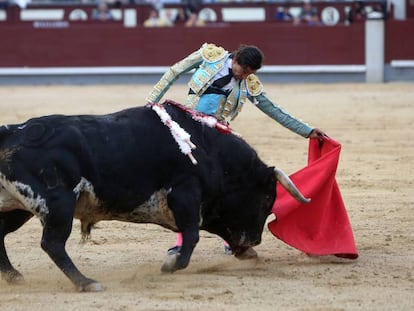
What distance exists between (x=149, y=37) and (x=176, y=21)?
539 mm

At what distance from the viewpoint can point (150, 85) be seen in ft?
49.7

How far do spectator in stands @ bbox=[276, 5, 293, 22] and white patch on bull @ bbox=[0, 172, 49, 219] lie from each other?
11.6 metres

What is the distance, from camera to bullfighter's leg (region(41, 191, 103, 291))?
404 cm

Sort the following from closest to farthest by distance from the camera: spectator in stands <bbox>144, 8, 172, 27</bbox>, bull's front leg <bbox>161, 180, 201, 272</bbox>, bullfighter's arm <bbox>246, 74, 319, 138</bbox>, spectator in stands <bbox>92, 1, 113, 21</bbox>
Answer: bull's front leg <bbox>161, 180, 201, 272</bbox> < bullfighter's arm <bbox>246, 74, 319, 138</bbox> < spectator in stands <bbox>144, 8, 172, 27</bbox> < spectator in stands <bbox>92, 1, 113, 21</bbox>

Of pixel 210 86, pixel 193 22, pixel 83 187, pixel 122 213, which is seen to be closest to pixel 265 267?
pixel 122 213

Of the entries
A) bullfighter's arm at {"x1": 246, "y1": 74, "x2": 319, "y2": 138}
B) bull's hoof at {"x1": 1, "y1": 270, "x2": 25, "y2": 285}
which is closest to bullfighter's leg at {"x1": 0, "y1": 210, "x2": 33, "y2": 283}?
bull's hoof at {"x1": 1, "y1": 270, "x2": 25, "y2": 285}

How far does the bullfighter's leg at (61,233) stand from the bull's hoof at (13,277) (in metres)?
0.35

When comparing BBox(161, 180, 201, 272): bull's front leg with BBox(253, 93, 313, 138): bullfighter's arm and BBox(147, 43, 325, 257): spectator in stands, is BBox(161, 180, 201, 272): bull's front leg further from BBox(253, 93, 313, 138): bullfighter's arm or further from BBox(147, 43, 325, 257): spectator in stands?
BBox(253, 93, 313, 138): bullfighter's arm

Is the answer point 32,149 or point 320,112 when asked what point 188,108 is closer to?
point 32,149

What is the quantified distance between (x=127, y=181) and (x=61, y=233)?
38 centimetres

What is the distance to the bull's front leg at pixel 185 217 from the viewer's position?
4344 millimetres

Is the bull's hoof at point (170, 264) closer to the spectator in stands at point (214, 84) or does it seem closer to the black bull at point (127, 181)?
the black bull at point (127, 181)

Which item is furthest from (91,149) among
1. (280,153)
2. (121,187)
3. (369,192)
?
(280,153)

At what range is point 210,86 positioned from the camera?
4.80 metres
